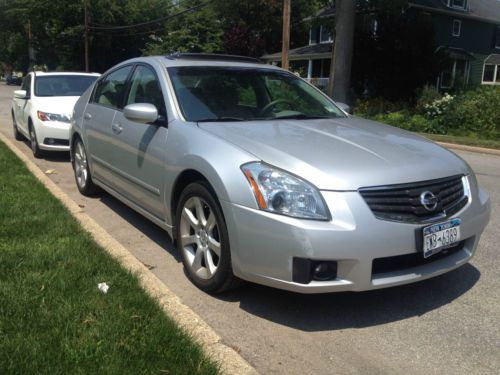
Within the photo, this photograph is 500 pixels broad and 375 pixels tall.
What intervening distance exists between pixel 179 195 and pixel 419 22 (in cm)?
2314

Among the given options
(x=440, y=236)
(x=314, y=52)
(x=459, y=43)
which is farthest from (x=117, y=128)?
(x=459, y=43)

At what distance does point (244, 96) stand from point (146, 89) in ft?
2.93

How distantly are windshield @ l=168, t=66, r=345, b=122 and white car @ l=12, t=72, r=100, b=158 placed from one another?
4.76 metres

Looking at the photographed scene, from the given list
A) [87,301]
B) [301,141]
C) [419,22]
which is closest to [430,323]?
[301,141]

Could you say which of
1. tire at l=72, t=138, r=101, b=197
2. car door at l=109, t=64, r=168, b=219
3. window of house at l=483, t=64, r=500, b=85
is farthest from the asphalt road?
window of house at l=483, t=64, r=500, b=85

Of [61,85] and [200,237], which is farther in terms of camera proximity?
[61,85]

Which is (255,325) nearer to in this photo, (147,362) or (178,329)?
(178,329)

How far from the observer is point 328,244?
300cm

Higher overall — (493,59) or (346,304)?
(493,59)

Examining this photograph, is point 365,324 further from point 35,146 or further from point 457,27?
point 457,27

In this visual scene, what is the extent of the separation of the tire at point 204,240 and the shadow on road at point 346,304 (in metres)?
0.20

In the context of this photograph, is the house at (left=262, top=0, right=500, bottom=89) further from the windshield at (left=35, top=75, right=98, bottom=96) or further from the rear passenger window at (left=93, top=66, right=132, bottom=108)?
the rear passenger window at (left=93, top=66, right=132, bottom=108)

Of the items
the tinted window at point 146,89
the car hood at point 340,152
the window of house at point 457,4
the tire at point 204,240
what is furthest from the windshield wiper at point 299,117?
the window of house at point 457,4

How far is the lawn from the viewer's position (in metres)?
2.64
